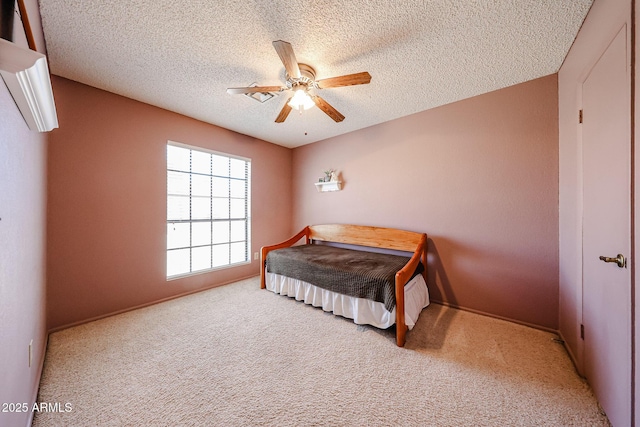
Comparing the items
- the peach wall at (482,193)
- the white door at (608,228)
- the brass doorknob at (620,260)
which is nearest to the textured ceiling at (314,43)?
the peach wall at (482,193)

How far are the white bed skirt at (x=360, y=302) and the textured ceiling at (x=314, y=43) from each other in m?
2.05

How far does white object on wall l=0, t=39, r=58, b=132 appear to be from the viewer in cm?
68

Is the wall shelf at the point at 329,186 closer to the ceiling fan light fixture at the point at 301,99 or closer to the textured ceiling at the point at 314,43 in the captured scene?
the textured ceiling at the point at 314,43

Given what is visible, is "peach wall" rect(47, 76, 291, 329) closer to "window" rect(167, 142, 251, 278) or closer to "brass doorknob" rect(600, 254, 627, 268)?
"window" rect(167, 142, 251, 278)

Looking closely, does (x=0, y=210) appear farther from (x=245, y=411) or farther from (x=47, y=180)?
(x=47, y=180)

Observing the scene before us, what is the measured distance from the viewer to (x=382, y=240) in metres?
3.10

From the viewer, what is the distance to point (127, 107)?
8.19 ft

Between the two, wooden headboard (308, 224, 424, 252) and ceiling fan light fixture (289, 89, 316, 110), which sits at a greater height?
ceiling fan light fixture (289, 89, 316, 110)

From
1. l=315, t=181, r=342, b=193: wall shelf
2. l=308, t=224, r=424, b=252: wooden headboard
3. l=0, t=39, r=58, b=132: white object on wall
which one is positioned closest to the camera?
l=0, t=39, r=58, b=132: white object on wall

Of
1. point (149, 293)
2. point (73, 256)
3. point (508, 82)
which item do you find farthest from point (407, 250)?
point (73, 256)

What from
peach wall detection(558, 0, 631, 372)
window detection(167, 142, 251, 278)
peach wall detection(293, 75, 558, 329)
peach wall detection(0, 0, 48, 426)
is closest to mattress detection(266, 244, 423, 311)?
peach wall detection(293, 75, 558, 329)

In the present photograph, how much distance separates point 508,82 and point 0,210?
→ 141 inches

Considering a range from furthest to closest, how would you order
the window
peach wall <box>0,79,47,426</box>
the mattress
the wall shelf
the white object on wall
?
the wall shelf, the window, the mattress, peach wall <box>0,79,47,426</box>, the white object on wall

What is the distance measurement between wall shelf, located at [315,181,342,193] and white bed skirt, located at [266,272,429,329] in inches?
64.4
